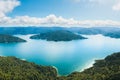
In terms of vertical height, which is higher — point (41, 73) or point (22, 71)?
point (22, 71)

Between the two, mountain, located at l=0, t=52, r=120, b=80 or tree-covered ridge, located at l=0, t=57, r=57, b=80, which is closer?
mountain, located at l=0, t=52, r=120, b=80

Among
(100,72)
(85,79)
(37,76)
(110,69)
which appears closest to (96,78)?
(85,79)

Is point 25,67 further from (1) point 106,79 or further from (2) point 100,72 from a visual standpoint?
(1) point 106,79

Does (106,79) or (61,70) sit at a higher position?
(106,79)

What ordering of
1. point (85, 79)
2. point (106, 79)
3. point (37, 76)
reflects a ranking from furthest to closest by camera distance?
1. point (37, 76)
2. point (85, 79)
3. point (106, 79)

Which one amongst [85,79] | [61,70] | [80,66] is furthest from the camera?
[80,66]

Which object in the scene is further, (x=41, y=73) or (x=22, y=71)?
(x=41, y=73)

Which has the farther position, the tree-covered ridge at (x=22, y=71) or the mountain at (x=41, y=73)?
the tree-covered ridge at (x=22, y=71)

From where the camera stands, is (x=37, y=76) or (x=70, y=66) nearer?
(x=37, y=76)
